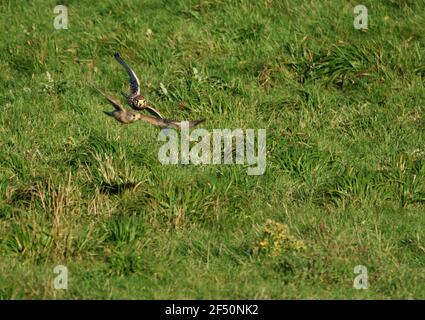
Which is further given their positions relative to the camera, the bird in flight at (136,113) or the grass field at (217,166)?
the bird in flight at (136,113)

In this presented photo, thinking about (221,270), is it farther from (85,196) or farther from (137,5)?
(137,5)

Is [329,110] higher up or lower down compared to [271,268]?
higher up

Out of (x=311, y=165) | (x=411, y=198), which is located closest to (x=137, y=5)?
(x=311, y=165)

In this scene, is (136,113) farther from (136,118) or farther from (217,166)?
(217,166)

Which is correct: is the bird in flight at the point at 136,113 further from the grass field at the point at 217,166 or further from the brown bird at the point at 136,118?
the grass field at the point at 217,166

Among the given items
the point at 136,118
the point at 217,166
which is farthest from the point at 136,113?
the point at 217,166

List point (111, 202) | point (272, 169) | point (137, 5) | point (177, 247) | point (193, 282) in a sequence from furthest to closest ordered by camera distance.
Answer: point (137, 5)
point (272, 169)
point (111, 202)
point (177, 247)
point (193, 282)

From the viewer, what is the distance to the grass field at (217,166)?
9016mm

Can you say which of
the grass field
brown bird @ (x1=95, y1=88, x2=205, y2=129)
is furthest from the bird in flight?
the grass field

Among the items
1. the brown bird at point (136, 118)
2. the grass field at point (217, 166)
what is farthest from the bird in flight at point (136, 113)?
the grass field at point (217, 166)

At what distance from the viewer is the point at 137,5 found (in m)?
13.9

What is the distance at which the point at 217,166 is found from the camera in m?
10.8

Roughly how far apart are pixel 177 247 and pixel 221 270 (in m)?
0.52

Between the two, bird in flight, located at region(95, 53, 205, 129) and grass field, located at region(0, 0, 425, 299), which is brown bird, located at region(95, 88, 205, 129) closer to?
bird in flight, located at region(95, 53, 205, 129)
